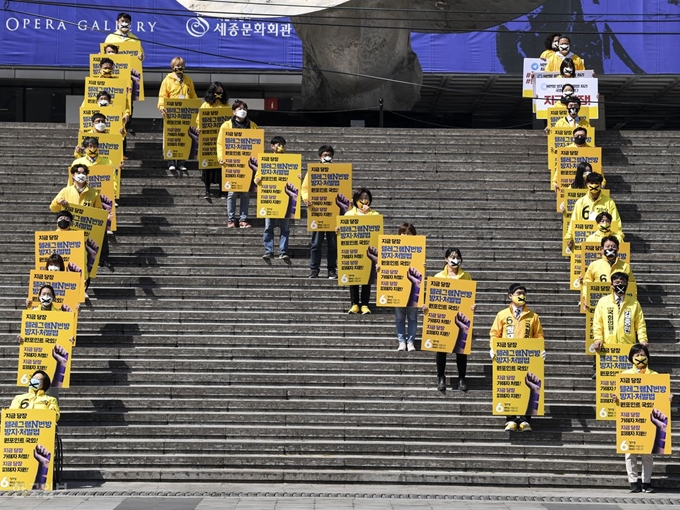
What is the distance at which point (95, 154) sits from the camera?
19797 mm

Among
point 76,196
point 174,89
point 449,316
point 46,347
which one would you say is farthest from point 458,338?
point 174,89

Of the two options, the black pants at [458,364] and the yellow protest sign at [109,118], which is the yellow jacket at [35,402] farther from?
the yellow protest sign at [109,118]

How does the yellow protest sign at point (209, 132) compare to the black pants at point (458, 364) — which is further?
the yellow protest sign at point (209, 132)

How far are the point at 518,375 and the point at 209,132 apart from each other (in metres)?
7.51

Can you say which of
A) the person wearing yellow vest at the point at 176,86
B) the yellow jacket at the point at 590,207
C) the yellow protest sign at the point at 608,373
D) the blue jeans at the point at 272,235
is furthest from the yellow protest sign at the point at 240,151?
the yellow protest sign at the point at 608,373

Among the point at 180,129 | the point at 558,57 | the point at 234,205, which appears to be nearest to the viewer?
the point at 234,205

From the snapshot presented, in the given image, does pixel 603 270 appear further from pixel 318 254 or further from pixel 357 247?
pixel 318 254

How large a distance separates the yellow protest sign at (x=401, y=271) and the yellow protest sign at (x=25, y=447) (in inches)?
182

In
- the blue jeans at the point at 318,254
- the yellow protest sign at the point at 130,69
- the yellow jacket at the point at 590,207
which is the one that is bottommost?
the blue jeans at the point at 318,254

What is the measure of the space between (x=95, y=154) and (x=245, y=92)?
15419 mm

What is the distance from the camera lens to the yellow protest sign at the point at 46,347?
15.8 metres

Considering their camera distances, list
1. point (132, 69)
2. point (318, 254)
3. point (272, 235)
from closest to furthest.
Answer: point (318, 254), point (272, 235), point (132, 69)

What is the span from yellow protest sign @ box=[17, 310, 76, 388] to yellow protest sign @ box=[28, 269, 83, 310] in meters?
0.78

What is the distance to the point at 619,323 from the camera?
16.0 m
